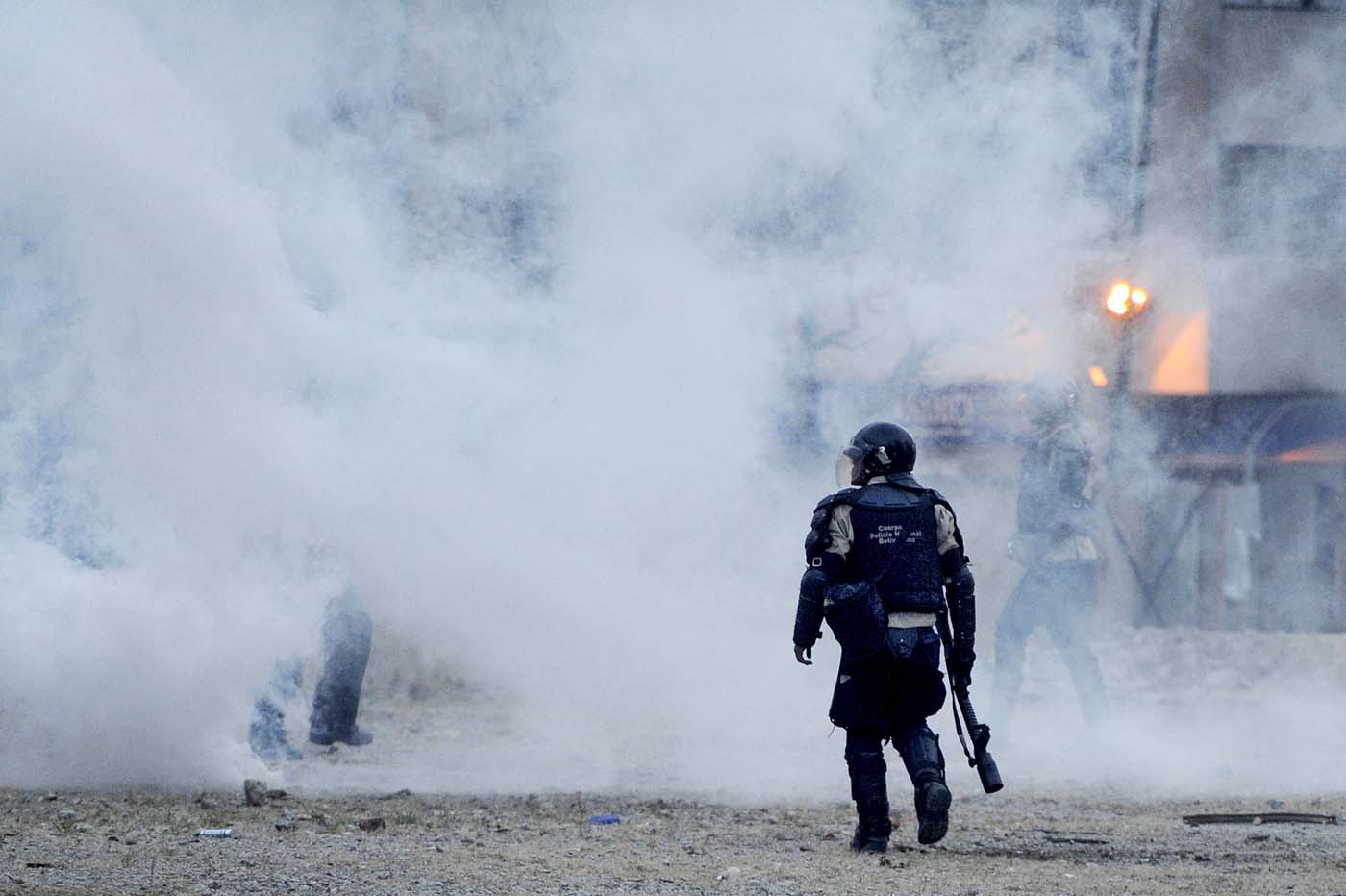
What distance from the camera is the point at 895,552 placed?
5.74 metres

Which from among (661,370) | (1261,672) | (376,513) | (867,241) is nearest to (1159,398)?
(1261,672)

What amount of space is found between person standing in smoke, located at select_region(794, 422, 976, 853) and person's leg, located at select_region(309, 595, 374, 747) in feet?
9.75

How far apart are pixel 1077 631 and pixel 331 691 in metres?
4.24

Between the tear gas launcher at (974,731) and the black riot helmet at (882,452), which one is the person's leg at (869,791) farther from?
the black riot helmet at (882,452)

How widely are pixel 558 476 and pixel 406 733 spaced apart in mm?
2098

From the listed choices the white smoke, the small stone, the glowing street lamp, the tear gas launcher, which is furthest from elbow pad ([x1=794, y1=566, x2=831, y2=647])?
the glowing street lamp

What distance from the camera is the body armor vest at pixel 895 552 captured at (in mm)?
5719

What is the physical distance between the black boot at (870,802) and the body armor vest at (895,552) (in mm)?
575

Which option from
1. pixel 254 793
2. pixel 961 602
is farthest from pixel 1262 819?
pixel 254 793

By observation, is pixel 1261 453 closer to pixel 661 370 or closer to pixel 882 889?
pixel 661 370

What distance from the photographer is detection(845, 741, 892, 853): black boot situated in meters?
5.59

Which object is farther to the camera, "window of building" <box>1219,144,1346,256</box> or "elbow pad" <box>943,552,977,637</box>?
"window of building" <box>1219,144,1346,256</box>

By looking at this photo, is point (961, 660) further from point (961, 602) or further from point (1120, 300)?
point (1120, 300)

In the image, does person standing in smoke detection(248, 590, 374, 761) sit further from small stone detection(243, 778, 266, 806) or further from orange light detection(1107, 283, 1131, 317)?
orange light detection(1107, 283, 1131, 317)
